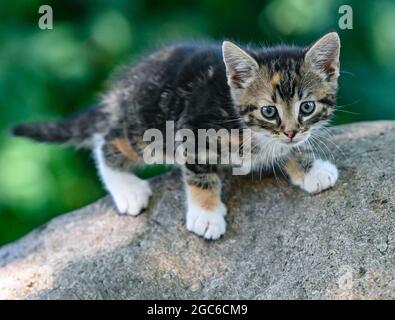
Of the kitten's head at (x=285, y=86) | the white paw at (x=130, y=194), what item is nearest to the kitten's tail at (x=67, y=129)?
the white paw at (x=130, y=194)

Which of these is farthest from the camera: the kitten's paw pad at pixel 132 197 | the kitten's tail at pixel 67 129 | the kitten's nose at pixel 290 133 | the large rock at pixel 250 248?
the kitten's tail at pixel 67 129

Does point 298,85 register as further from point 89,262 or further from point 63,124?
point 63,124

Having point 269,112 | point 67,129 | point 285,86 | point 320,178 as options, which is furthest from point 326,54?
point 67,129

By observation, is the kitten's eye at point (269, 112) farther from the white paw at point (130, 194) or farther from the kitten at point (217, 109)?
the white paw at point (130, 194)

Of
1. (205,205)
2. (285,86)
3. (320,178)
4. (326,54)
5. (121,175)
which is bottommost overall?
(121,175)

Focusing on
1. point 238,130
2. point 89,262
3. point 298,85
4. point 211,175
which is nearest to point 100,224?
point 89,262

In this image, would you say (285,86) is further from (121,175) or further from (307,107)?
(121,175)
